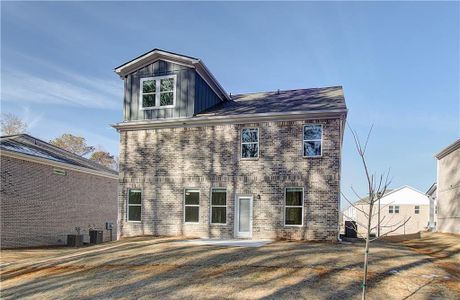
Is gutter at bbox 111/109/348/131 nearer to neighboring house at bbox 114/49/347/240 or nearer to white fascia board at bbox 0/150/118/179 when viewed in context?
neighboring house at bbox 114/49/347/240

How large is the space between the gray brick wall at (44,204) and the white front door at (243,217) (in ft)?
39.8

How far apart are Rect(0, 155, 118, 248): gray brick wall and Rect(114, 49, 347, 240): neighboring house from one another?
609cm

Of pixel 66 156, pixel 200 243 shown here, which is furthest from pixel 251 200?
pixel 66 156

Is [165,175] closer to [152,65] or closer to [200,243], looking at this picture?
[200,243]

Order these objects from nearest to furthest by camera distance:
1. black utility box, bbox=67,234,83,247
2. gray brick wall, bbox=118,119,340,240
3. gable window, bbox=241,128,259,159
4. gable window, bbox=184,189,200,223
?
1. gray brick wall, bbox=118,119,340,240
2. gable window, bbox=241,128,259,159
3. gable window, bbox=184,189,200,223
4. black utility box, bbox=67,234,83,247

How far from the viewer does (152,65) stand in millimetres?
18719

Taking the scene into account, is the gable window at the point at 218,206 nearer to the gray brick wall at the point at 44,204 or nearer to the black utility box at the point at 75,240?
the black utility box at the point at 75,240

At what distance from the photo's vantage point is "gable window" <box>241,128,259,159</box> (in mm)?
16953

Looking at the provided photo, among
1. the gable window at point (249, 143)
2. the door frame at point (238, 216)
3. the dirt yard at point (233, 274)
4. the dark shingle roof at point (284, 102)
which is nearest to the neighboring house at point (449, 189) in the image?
the dark shingle roof at point (284, 102)

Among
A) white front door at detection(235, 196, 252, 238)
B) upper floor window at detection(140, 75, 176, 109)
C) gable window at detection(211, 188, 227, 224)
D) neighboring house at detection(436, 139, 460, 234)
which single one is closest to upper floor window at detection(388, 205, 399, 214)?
neighboring house at detection(436, 139, 460, 234)

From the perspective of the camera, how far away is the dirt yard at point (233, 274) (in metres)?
8.68

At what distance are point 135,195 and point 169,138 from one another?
339cm

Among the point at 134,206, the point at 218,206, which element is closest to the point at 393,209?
the point at 218,206

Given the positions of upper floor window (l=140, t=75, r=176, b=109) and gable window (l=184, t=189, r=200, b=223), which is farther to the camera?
upper floor window (l=140, t=75, r=176, b=109)
